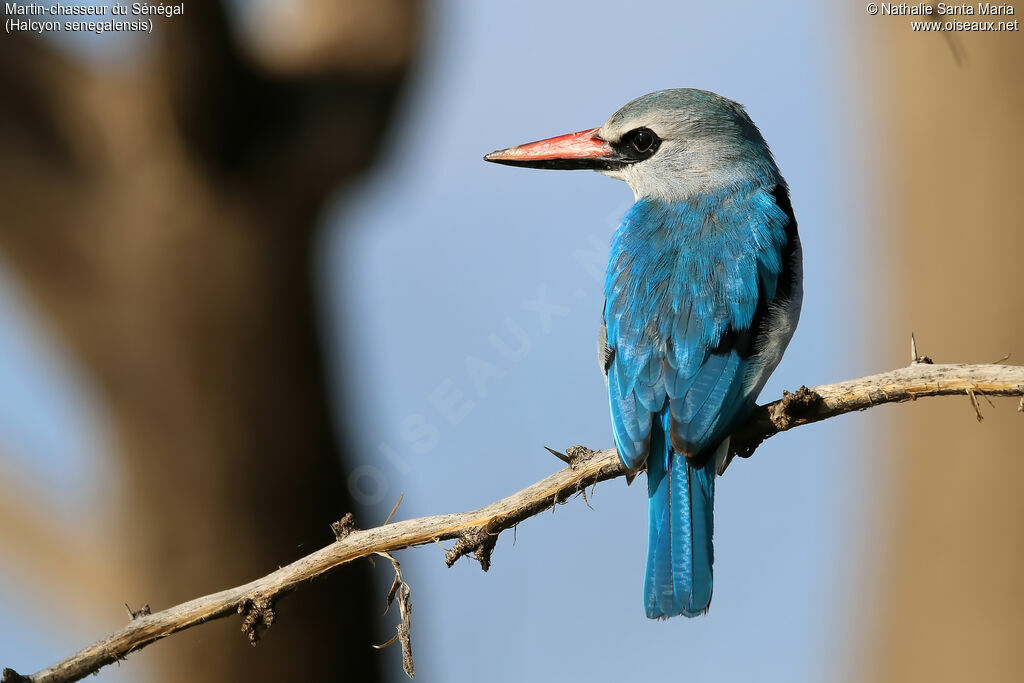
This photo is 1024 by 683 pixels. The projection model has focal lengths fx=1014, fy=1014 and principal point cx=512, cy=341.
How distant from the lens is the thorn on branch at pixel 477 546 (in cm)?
229

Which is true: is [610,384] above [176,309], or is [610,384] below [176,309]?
below

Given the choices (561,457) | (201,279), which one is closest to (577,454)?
(561,457)

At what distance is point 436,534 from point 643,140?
188cm

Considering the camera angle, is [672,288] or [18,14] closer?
[672,288]

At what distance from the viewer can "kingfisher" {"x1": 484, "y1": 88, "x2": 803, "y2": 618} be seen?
2793 millimetres

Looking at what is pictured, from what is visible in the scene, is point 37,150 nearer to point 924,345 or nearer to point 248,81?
point 248,81

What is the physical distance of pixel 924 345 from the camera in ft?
17.1

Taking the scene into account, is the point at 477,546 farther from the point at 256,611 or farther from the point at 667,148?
the point at 667,148

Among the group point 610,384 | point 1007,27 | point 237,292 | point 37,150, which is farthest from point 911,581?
point 37,150

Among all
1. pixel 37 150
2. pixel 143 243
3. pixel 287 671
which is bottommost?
pixel 287 671

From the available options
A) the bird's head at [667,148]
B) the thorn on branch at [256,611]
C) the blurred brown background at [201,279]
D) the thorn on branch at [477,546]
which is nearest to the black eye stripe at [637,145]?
the bird's head at [667,148]

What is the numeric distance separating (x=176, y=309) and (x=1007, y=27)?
212 inches

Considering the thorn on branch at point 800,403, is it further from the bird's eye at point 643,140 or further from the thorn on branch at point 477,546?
the bird's eye at point 643,140

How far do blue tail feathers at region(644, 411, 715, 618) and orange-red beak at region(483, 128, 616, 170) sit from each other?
1.15 metres
